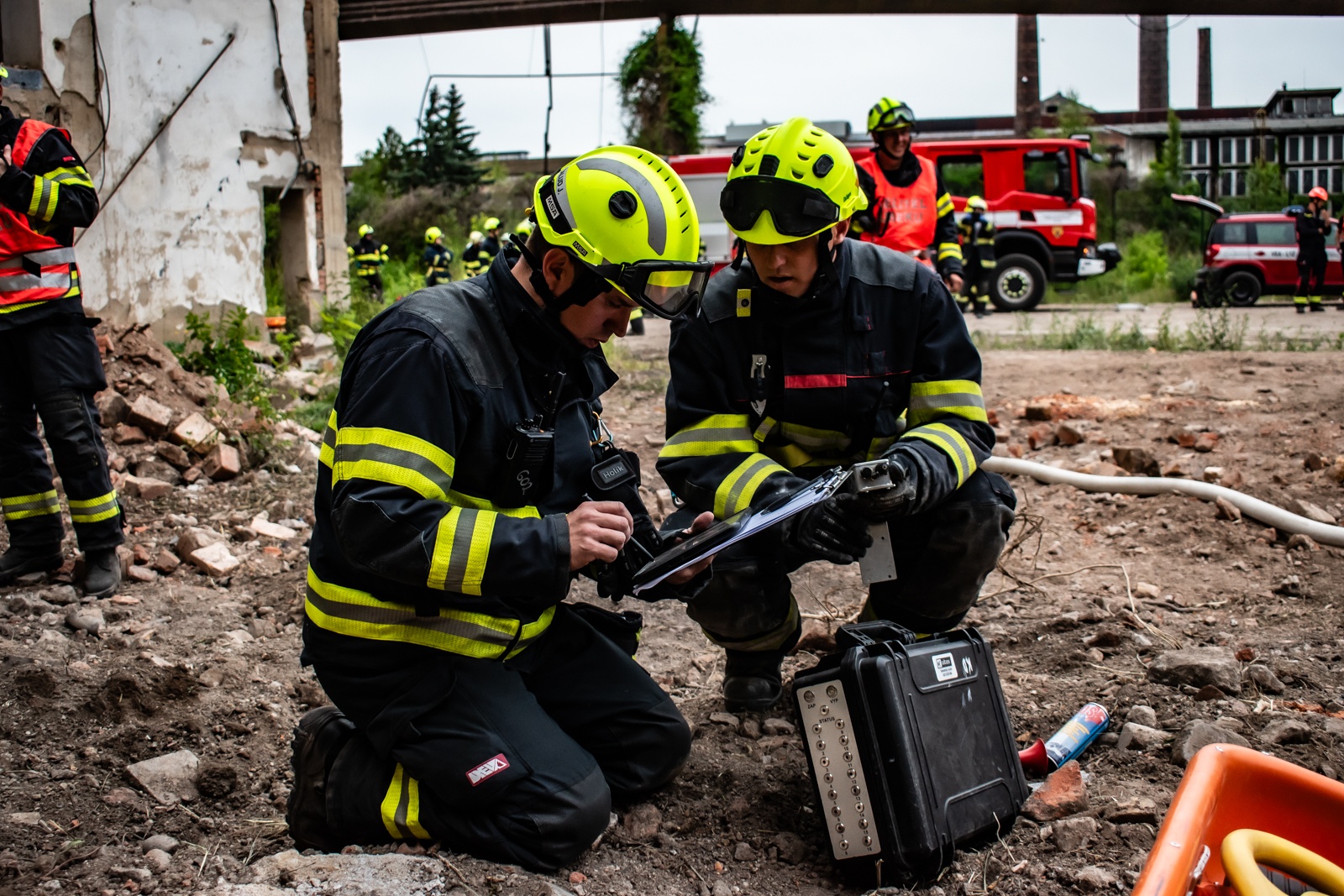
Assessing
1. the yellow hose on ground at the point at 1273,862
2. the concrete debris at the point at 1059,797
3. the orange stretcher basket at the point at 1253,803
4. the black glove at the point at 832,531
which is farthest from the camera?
the black glove at the point at 832,531

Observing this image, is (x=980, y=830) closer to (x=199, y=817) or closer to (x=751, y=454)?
(x=751, y=454)

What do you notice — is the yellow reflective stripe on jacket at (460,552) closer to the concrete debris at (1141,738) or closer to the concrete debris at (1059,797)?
the concrete debris at (1059,797)

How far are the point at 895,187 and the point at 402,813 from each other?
5.00 meters

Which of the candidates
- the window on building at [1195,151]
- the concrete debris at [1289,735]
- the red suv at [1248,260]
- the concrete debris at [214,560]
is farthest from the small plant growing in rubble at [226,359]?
the window on building at [1195,151]

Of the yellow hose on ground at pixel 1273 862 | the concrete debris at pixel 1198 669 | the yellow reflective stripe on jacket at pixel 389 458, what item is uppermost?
the yellow reflective stripe on jacket at pixel 389 458

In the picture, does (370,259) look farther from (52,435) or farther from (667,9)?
(52,435)

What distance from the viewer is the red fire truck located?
14.6 metres

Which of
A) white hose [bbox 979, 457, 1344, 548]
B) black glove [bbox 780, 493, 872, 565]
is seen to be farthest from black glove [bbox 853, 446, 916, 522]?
white hose [bbox 979, 457, 1344, 548]

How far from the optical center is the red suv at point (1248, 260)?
51.1ft

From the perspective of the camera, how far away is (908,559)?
2.90m

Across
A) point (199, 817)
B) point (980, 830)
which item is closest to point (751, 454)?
point (980, 830)

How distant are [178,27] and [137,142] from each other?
1.04 metres

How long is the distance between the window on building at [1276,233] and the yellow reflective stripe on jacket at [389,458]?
54.8 feet

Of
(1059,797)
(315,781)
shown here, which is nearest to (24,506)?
(315,781)
